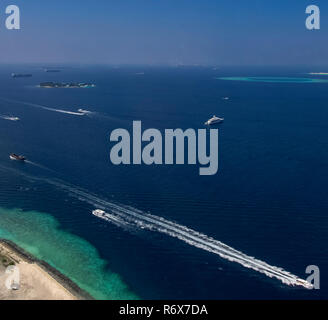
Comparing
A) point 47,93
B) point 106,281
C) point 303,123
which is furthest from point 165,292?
point 47,93

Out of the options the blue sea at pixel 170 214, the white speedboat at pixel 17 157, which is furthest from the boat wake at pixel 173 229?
the white speedboat at pixel 17 157

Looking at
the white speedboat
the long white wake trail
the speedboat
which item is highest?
the white speedboat

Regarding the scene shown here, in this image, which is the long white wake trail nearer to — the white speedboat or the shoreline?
the shoreline

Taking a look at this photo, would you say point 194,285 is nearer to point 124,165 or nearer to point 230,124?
point 124,165

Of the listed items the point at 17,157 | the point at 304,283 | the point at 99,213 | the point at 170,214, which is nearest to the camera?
the point at 304,283

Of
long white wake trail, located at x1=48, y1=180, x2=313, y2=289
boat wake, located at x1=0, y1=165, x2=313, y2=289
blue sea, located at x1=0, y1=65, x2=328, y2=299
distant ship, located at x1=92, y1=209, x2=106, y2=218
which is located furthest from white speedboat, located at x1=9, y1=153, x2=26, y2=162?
distant ship, located at x1=92, y1=209, x2=106, y2=218

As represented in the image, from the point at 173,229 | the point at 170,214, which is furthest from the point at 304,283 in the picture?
the point at 170,214

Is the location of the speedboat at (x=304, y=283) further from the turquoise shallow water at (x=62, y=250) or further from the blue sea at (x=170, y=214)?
the turquoise shallow water at (x=62, y=250)

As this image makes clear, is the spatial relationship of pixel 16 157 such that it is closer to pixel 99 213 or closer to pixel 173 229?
pixel 99 213
